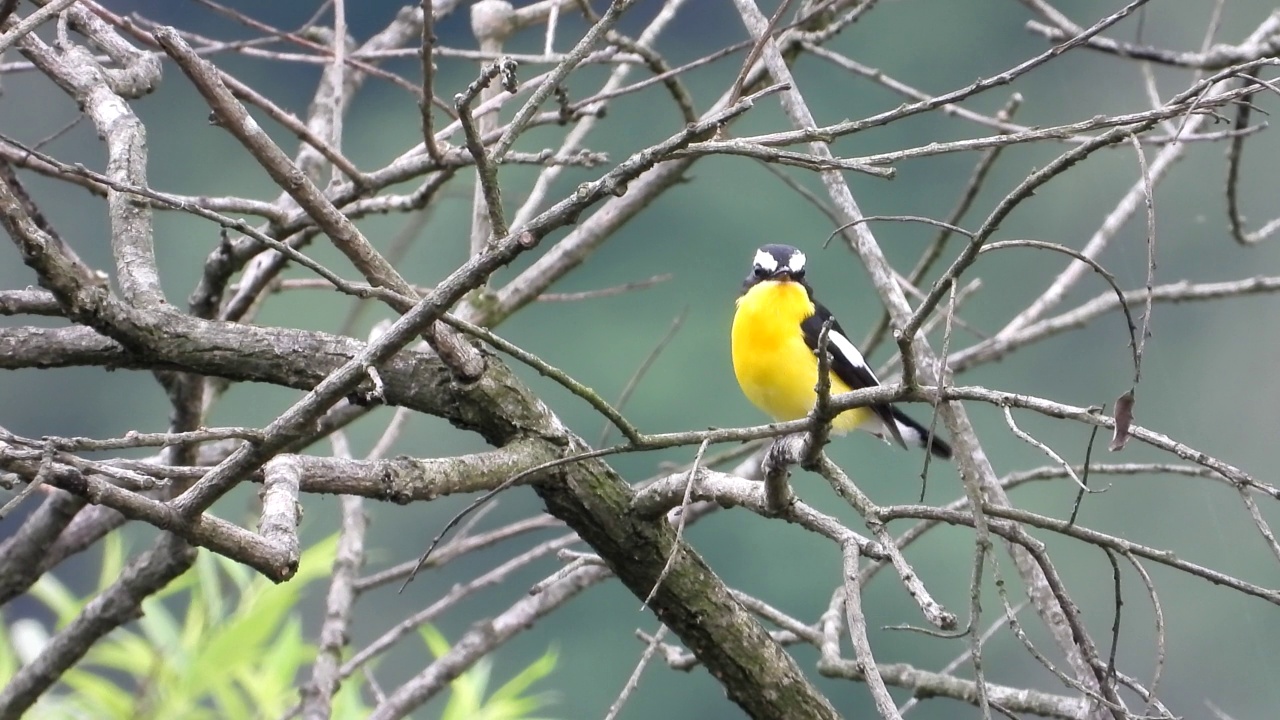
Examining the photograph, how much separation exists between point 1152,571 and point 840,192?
17.6 ft

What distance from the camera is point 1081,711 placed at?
5.31 ft

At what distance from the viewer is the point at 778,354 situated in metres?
2.79

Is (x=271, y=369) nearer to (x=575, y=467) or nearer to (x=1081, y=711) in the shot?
(x=575, y=467)

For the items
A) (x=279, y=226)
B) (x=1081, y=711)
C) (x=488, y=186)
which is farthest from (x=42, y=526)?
(x=1081, y=711)

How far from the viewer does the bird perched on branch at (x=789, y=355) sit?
110 inches

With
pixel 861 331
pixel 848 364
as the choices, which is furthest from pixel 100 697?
pixel 861 331

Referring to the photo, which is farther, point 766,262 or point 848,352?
point 766,262

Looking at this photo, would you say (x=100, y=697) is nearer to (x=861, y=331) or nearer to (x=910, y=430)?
(x=910, y=430)

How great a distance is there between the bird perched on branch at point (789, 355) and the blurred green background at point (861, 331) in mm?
3427

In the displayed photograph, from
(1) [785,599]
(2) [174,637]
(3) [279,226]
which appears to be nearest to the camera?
(3) [279,226]

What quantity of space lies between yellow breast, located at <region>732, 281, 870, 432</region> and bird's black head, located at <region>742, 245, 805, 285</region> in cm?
3

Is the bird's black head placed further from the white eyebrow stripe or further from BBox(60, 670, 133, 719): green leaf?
BBox(60, 670, 133, 719): green leaf

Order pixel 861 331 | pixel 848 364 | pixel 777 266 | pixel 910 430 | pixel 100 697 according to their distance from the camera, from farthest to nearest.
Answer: pixel 861 331, pixel 910 430, pixel 777 266, pixel 848 364, pixel 100 697

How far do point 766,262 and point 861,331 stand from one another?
464 centimetres
